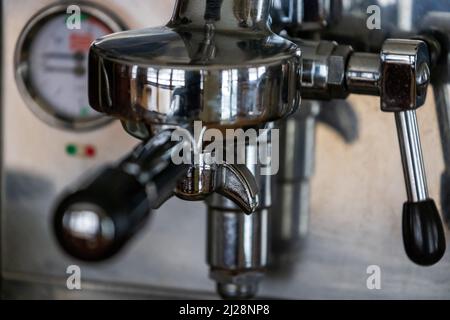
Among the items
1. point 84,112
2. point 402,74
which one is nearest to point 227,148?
point 402,74

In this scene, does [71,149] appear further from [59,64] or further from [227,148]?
[227,148]

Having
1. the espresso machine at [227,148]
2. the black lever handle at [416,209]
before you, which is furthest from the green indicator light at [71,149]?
the black lever handle at [416,209]

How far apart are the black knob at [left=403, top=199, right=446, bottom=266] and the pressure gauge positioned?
0.28 metres

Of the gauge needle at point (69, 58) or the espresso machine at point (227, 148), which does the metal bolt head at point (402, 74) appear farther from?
the gauge needle at point (69, 58)

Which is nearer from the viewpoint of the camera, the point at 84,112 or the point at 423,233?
the point at 423,233

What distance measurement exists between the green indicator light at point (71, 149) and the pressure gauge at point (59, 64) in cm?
2

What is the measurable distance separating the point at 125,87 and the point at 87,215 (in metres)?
0.10

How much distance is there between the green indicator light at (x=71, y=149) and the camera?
28.6 inches

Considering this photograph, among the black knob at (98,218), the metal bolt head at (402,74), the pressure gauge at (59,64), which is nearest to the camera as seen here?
the black knob at (98,218)

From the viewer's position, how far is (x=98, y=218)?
0.37 m

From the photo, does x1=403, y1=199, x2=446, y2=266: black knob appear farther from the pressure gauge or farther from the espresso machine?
the pressure gauge

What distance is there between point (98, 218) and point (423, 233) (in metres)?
0.25
